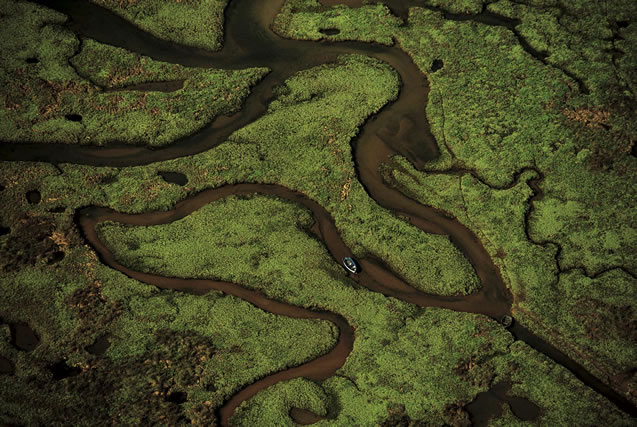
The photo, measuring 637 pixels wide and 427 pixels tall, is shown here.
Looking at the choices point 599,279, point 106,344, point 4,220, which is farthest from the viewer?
point 4,220

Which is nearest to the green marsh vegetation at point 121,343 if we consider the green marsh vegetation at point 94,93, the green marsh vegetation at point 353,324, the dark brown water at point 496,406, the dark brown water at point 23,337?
the dark brown water at point 23,337

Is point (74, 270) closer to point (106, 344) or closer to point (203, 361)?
point (106, 344)

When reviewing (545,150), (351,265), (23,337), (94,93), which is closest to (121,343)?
(23,337)

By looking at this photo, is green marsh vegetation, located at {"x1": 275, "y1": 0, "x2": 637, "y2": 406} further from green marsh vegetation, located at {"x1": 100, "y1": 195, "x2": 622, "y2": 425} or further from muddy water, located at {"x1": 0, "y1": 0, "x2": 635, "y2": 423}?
green marsh vegetation, located at {"x1": 100, "y1": 195, "x2": 622, "y2": 425}

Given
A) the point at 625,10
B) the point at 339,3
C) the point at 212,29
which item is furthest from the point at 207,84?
the point at 625,10

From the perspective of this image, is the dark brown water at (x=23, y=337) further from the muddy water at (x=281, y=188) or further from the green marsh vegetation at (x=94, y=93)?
the green marsh vegetation at (x=94, y=93)

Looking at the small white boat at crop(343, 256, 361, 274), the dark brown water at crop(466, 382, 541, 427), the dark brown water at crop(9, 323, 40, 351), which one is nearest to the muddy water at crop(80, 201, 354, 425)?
the small white boat at crop(343, 256, 361, 274)
